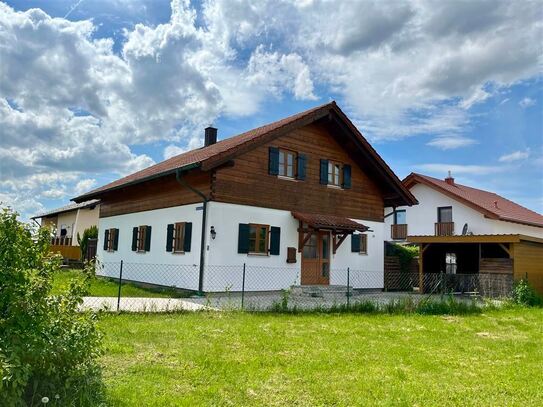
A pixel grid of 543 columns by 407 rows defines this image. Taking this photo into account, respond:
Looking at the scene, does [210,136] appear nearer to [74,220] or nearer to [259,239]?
[259,239]

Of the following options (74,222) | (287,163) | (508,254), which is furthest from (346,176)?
(74,222)

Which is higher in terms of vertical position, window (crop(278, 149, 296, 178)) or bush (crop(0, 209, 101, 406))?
window (crop(278, 149, 296, 178))

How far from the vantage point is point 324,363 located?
6.10m

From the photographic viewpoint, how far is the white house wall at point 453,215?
2614 centimetres

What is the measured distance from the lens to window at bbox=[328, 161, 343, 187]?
696 inches

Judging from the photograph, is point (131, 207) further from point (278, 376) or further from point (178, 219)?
point (278, 376)

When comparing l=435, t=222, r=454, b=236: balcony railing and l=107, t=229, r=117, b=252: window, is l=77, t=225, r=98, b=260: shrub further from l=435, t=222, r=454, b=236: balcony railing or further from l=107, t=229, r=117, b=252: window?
l=435, t=222, r=454, b=236: balcony railing

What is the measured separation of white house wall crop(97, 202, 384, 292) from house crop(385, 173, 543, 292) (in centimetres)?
263

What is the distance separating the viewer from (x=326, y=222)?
52.0 feet

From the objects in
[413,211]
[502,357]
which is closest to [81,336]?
[502,357]

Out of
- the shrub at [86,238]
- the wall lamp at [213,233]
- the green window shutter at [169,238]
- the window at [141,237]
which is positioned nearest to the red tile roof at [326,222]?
the wall lamp at [213,233]

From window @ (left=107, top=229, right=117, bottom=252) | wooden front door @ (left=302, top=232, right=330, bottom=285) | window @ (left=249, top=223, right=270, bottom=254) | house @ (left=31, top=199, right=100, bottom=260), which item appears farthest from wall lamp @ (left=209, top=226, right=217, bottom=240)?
house @ (left=31, top=199, right=100, bottom=260)

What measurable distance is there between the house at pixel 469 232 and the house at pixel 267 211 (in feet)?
8.32

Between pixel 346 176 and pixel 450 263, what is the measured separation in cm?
861
